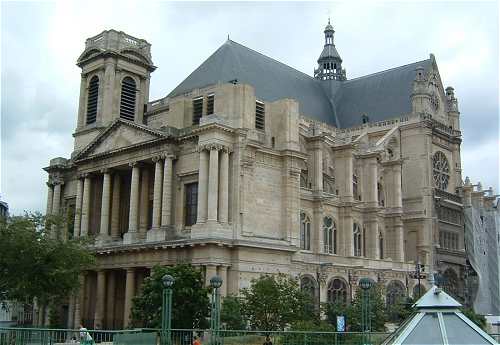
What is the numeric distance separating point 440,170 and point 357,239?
→ 1626 centimetres

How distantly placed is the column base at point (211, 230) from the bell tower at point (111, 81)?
17921 millimetres

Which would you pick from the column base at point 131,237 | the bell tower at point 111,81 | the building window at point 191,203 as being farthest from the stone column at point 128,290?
the bell tower at point 111,81

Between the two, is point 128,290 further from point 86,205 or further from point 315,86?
point 315,86

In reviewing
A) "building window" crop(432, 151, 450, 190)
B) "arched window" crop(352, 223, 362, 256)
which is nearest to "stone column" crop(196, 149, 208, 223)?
"arched window" crop(352, 223, 362, 256)

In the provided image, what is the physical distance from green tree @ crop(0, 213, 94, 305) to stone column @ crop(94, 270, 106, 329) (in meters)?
7.09

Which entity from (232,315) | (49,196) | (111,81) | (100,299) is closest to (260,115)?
(111,81)

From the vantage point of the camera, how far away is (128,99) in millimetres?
55781

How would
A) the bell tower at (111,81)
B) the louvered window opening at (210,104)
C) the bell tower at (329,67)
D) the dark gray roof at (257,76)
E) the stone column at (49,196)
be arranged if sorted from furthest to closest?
1. the bell tower at (329,67)
2. the stone column at (49,196)
3. the bell tower at (111,81)
4. the dark gray roof at (257,76)
5. the louvered window opening at (210,104)

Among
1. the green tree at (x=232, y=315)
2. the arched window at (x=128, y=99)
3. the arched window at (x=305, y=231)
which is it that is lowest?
the green tree at (x=232, y=315)

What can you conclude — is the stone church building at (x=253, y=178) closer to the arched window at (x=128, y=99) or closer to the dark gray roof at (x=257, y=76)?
the arched window at (x=128, y=99)

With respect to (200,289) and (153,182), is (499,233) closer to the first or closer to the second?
(153,182)

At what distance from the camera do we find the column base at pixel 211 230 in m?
39.9

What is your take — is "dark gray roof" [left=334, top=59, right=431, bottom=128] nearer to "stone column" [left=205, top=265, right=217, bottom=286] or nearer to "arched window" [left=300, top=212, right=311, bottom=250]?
"arched window" [left=300, top=212, right=311, bottom=250]

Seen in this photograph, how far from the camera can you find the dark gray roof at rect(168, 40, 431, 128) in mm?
54000
